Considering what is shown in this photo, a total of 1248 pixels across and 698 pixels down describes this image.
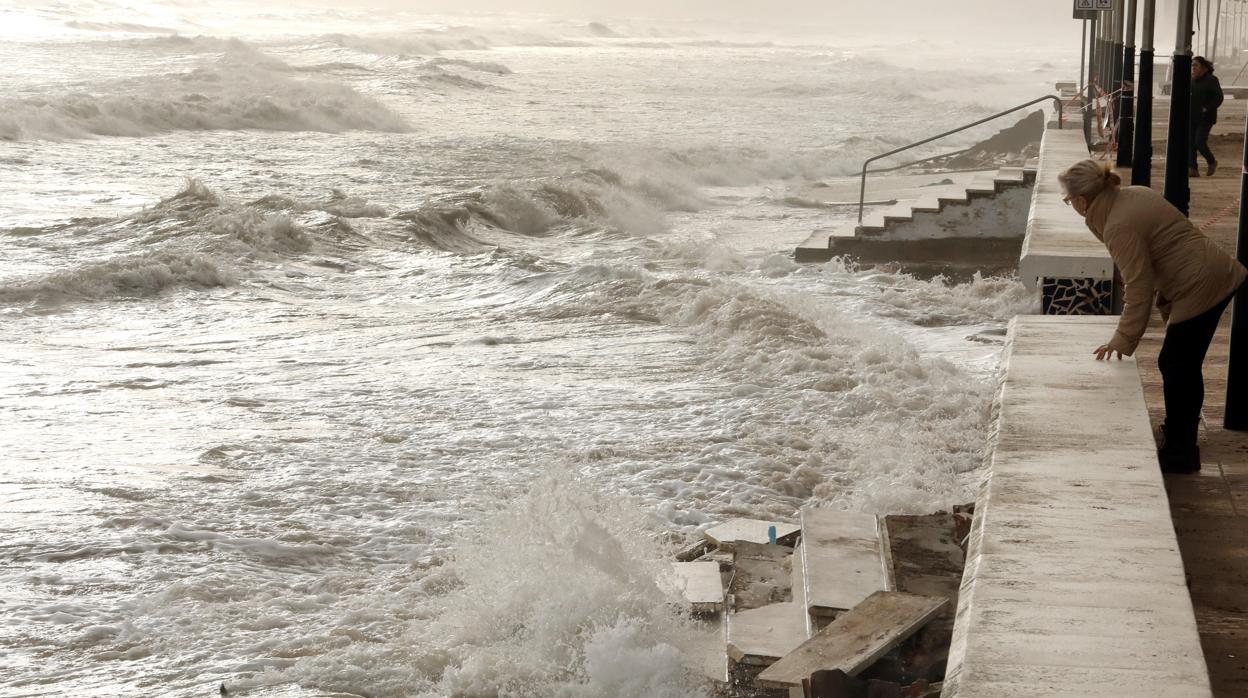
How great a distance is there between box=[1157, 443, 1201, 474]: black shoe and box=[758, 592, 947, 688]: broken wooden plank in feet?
4.59

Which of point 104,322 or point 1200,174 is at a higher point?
point 1200,174

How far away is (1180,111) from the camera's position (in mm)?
8094

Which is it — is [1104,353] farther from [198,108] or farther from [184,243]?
[198,108]

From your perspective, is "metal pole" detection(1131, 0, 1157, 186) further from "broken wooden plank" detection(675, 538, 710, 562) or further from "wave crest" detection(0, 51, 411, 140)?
"wave crest" detection(0, 51, 411, 140)

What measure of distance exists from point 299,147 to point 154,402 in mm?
23831

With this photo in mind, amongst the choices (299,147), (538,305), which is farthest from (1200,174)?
(299,147)

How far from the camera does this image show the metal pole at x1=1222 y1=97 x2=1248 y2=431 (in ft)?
20.0

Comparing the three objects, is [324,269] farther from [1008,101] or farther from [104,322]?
[1008,101]

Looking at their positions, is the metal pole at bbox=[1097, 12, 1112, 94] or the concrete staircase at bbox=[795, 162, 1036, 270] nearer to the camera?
the concrete staircase at bbox=[795, 162, 1036, 270]

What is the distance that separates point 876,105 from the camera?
5253 cm

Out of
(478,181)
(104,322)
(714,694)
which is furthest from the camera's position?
(478,181)

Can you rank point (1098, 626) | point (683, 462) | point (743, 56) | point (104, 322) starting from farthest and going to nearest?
point (743, 56), point (104, 322), point (683, 462), point (1098, 626)

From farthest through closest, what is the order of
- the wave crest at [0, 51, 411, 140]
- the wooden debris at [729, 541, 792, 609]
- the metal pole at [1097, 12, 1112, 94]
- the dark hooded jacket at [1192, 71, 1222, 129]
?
the wave crest at [0, 51, 411, 140] < the metal pole at [1097, 12, 1112, 94] < the dark hooded jacket at [1192, 71, 1222, 129] < the wooden debris at [729, 541, 792, 609]

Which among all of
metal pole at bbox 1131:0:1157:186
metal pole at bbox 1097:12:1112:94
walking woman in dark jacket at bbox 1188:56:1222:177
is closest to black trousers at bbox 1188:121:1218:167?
walking woman in dark jacket at bbox 1188:56:1222:177
